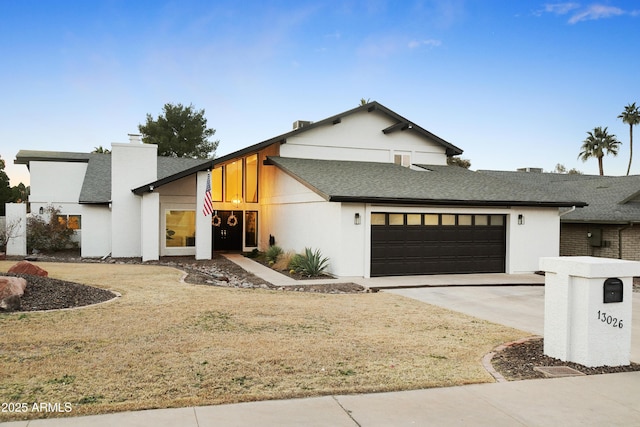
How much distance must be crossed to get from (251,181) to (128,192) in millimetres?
5824

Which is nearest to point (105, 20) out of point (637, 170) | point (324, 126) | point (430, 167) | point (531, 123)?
point (324, 126)

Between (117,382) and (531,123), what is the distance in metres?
28.7

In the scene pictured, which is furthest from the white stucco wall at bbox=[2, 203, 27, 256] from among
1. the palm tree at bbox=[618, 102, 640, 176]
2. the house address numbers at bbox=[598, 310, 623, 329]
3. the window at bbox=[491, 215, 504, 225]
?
the palm tree at bbox=[618, 102, 640, 176]

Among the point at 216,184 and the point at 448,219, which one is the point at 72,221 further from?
the point at 448,219

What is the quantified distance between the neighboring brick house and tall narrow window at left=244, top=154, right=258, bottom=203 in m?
13.2

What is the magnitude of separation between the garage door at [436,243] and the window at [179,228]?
10527mm

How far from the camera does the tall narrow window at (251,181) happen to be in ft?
76.9

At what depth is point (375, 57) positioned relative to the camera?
24.0 metres

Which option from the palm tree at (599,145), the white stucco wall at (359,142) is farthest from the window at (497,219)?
the palm tree at (599,145)

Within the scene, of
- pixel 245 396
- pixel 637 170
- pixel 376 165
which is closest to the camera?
pixel 245 396

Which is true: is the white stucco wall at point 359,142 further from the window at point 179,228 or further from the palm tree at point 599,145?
the palm tree at point 599,145

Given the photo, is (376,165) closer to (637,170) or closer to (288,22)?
(288,22)

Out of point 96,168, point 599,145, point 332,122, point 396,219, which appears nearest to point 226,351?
point 396,219

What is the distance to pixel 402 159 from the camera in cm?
2200
